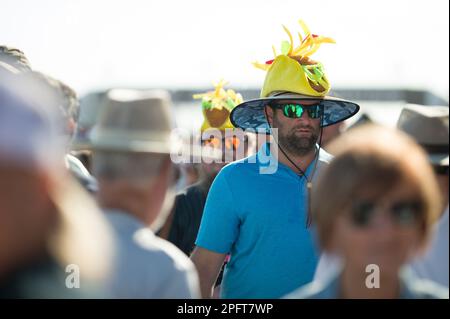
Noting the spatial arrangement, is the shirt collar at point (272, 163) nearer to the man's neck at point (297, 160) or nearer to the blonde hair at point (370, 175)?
the man's neck at point (297, 160)

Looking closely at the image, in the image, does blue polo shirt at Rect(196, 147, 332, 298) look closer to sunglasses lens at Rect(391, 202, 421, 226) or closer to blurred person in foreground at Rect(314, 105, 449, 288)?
blurred person in foreground at Rect(314, 105, 449, 288)

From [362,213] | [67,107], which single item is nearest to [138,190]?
[362,213]

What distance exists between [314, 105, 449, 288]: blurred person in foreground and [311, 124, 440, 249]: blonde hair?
0.35 metres

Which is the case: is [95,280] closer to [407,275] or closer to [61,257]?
[61,257]

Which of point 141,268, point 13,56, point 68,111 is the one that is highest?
point 13,56

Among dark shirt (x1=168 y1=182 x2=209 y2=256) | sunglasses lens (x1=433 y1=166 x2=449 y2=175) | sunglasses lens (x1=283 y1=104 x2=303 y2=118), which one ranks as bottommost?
dark shirt (x1=168 y1=182 x2=209 y2=256)

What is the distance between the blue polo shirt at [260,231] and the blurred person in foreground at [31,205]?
6.21ft

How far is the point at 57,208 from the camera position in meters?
1.89

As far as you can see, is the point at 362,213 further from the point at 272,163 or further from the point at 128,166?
the point at 272,163

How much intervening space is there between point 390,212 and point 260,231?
1797mm

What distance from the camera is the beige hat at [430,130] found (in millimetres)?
3107

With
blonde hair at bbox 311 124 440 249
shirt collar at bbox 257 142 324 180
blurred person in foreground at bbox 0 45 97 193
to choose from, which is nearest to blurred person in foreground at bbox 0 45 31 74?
blurred person in foreground at bbox 0 45 97 193

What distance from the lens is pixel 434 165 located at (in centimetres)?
299

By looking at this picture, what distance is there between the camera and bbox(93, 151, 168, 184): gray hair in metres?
2.24
